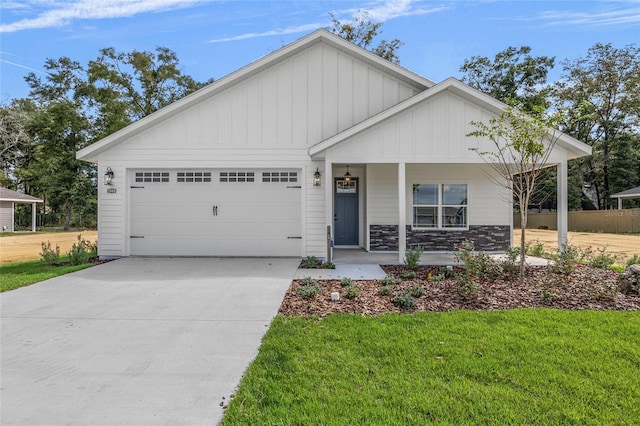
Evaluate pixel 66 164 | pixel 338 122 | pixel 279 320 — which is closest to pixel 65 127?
pixel 66 164

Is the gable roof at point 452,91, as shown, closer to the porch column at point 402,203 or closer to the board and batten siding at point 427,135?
the board and batten siding at point 427,135

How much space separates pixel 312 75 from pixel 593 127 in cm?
3029

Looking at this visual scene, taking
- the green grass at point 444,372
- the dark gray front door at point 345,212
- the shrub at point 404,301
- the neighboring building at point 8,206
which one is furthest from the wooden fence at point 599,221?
the neighboring building at point 8,206

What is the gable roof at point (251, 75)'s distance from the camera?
9.17 m

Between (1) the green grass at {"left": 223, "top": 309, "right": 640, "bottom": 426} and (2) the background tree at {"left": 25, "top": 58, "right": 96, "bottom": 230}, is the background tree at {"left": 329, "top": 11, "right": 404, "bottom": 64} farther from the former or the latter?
(1) the green grass at {"left": 223, "top": 309, "right": 640, "bottom": 426}

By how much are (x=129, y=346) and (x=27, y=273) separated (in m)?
5.82

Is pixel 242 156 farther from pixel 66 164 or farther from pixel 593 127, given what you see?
pixel 593 127

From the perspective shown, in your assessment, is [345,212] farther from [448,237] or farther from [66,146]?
[66,146]

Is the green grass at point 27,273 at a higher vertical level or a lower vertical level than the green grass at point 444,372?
higher

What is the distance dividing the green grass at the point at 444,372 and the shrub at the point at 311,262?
3.93 metres

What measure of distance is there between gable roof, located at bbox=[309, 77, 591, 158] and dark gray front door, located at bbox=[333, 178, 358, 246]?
3187 millimetres

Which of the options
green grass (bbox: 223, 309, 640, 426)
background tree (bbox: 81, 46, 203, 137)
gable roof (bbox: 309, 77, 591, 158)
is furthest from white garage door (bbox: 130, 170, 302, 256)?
background tree (bbox: 81, 46, 203, 137)

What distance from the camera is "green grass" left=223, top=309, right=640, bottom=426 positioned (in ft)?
7.75

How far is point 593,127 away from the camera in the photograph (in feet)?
93.6
